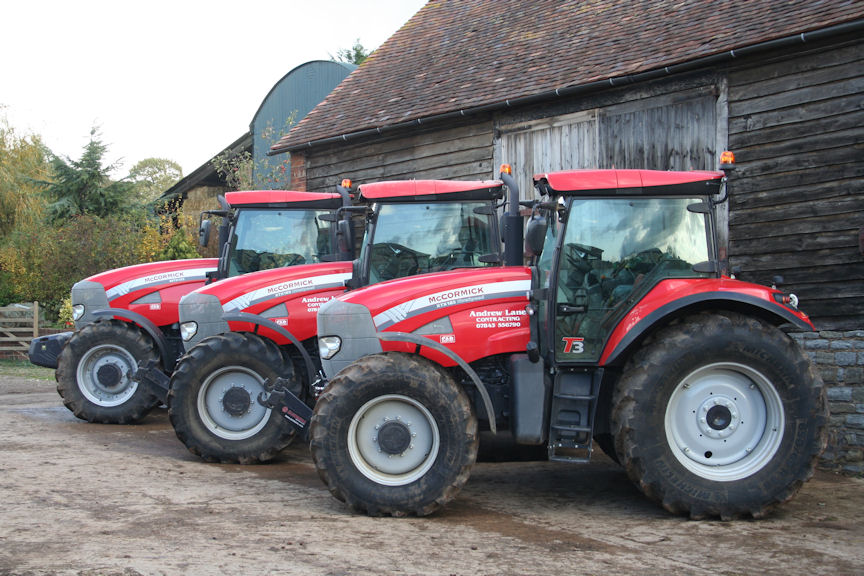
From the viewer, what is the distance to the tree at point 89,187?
2627 cm

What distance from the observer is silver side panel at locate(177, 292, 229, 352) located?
28.1 feet

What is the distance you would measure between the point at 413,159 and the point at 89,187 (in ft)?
52.8

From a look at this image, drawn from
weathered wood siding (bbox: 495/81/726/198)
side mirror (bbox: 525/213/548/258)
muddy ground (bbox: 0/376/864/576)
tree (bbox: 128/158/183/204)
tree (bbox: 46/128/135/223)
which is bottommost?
muddy ground (bbox: 0/376/864/576)

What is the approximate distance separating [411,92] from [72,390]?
6788 millimetres

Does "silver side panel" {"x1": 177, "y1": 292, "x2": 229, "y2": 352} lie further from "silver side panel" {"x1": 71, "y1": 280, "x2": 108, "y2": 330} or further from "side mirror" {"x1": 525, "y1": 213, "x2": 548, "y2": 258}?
"side mirror" {"x1": 525, "y1": 213, "x2": 548, "y2": 258}

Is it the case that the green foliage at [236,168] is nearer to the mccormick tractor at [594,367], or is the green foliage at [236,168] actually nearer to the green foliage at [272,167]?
the green foliage at [272,167]

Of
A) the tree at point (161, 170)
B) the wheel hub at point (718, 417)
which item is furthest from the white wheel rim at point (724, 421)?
the tree at point (161, 170)

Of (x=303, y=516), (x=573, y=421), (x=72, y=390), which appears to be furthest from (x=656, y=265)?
(x=72, y=390)

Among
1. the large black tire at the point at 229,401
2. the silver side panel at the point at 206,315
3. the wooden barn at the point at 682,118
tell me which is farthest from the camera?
the wooden barn at the point at 682,118

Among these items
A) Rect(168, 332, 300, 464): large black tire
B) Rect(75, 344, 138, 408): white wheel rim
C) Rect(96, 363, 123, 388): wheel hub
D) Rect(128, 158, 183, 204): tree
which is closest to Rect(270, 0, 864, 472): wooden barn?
Rect(168, 332, 300, 464): large black tire

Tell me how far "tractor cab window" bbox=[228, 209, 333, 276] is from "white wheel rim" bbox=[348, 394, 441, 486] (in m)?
3.81

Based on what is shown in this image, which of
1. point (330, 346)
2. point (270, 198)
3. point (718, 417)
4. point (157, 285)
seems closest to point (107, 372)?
point (157, 285)

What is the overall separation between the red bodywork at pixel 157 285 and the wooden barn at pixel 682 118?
4081 millimetres

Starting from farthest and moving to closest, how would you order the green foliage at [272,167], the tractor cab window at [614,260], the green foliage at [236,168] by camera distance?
the green foliage at [236,168] < the green foliage at [272,167] < the tractor cab window at [614,260]
